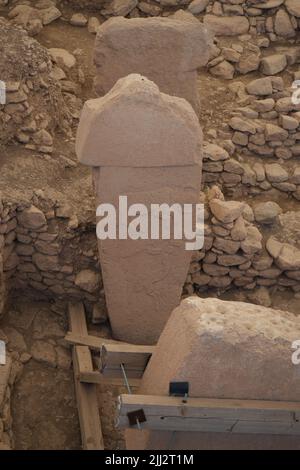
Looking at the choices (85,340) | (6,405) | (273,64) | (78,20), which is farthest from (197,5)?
(6,405)

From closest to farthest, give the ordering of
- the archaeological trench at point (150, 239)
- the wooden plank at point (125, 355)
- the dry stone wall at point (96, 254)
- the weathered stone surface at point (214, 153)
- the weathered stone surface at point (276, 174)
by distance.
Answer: the archaeological trench at point (150, 239) → the wooden plank at point (125, 355) → the dry stone wall at point (96, 254) → the weathered stone surface at point (214, 153) → the weathered stone surface at point (276, 174)

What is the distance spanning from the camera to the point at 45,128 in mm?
5914

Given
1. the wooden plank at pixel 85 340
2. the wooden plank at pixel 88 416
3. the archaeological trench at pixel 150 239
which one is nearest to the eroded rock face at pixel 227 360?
the archaeological trench at pixel 150 239

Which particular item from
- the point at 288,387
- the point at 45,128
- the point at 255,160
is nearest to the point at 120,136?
the point at 45,128

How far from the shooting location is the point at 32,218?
545 cm

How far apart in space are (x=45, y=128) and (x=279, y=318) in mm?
2820

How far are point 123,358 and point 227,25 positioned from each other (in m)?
4.43

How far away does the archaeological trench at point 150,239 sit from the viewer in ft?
12.2

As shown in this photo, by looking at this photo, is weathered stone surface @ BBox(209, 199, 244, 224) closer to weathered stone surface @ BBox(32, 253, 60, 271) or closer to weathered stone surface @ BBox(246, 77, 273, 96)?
weathered stone surface @ BBox(32, 253, 60, 271)

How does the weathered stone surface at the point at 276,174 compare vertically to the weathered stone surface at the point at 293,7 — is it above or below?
below

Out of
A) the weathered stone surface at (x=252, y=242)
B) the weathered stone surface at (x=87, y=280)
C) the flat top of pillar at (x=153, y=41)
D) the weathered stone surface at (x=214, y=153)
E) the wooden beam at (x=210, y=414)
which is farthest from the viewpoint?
the weathered stone surface at (x=214, y=153)

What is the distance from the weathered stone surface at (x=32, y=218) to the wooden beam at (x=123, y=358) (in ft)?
5.33

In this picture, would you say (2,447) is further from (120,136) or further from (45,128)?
(45,128)

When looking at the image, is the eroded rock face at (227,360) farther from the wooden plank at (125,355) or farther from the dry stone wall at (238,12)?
the dry stone wall at (238,12)
